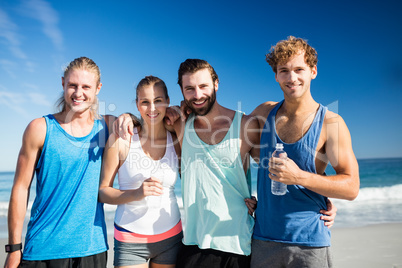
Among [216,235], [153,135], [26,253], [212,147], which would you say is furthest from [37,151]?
A: [216,235]

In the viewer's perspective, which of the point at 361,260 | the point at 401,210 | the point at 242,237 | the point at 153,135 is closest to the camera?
the point at 242,237

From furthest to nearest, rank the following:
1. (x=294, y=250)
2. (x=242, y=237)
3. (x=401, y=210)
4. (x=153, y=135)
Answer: (x=401, y=210)
(x=153, y=135)
(x=242, y=237)
(x=294, y=250)

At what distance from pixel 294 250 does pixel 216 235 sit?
785 millimetres

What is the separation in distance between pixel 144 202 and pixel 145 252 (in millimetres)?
544

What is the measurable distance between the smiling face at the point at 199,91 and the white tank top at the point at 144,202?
724 mm

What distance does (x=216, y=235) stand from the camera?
2934mm

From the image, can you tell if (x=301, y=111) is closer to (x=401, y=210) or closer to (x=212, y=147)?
(x=212, y=147)

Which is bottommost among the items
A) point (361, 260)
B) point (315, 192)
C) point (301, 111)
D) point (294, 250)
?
point (361, 260)

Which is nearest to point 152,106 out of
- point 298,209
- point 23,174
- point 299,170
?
point 23,174

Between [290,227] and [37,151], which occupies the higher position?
[37,151]

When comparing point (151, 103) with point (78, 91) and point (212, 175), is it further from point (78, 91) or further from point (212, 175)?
point (212, 175)

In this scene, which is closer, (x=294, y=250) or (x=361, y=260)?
(x=294, y=250)

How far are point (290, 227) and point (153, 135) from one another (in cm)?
183

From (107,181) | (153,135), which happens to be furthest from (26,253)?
(153,135)
